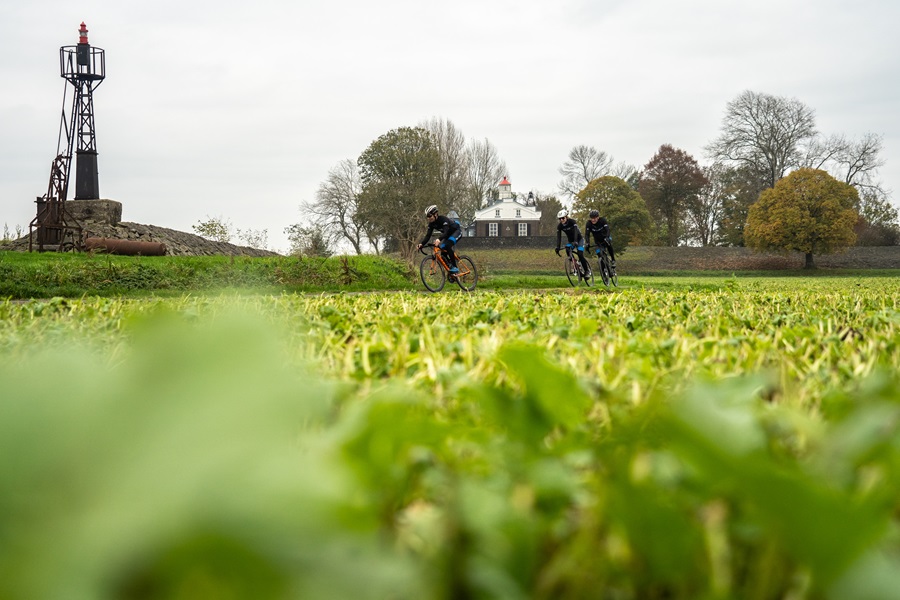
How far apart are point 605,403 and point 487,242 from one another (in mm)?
57645

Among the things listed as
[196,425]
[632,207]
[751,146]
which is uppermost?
[751,146]

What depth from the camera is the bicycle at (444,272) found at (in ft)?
48.8

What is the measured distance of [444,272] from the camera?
1491cm

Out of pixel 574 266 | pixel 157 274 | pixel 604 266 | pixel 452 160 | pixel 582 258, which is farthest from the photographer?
pixel 452 160

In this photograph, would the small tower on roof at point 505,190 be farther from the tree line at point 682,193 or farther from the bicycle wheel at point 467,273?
the bicycle wheel at point 467,273

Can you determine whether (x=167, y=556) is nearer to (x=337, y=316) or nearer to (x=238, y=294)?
(x=238, y=294)

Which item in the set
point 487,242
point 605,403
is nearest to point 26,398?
point 605,403

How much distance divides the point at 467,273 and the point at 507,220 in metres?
64.6

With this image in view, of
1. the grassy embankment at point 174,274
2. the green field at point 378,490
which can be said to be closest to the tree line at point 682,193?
the grassy embankment at point 174,274

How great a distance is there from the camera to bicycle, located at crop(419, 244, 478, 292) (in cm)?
1488

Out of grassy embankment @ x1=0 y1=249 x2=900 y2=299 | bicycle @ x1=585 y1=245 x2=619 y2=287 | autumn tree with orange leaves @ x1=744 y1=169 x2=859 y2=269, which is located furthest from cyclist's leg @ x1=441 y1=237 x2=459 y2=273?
autumn tree with orange leaves @ x1=744 y1=169 x2=859 y2=269

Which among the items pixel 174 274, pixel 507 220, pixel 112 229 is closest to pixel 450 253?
pixel 174 274

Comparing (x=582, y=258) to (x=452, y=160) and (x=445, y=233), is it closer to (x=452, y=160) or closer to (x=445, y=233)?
(x=445, y=233)

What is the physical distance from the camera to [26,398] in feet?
0.79
